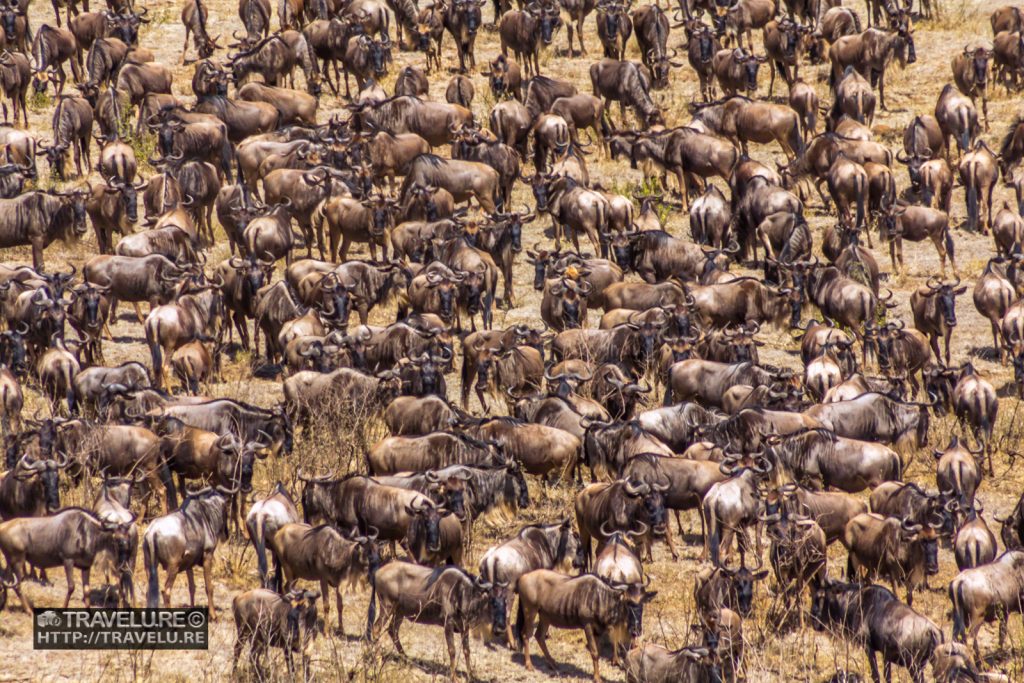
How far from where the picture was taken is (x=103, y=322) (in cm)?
2238

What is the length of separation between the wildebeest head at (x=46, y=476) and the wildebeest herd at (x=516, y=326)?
0.12 feet

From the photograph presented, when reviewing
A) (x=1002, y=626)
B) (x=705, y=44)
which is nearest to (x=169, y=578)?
(x=1002, y=626)

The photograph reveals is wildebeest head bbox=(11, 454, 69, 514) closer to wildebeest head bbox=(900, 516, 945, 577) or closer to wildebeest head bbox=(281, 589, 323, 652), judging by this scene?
wildebeest head bbox=(281, 589, 323, 652)

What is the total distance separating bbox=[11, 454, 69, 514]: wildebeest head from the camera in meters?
17.0

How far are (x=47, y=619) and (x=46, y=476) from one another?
78.6 inches

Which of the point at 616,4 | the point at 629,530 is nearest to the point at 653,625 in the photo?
the point at 629,530

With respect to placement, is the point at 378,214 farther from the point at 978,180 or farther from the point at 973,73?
the point at 973,73

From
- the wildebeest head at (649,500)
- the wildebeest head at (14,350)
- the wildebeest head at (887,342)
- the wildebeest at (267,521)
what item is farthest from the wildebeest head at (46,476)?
the wildebeest head at (887,342)

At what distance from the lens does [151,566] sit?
1578cm

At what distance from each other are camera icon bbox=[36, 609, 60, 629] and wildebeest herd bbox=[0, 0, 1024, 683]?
48 centimetres

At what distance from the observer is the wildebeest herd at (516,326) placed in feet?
51.7

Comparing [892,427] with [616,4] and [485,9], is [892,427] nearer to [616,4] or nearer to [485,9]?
[616,4]

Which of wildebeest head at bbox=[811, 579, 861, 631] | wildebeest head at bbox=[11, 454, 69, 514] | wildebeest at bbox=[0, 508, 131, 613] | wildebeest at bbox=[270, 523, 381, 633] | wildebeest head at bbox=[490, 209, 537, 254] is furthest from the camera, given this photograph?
wildebeest head at bbox=[490, 209, 537, 254]

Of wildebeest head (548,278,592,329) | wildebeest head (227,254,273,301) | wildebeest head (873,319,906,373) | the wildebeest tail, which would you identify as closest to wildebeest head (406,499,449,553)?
the wildebeest tail
